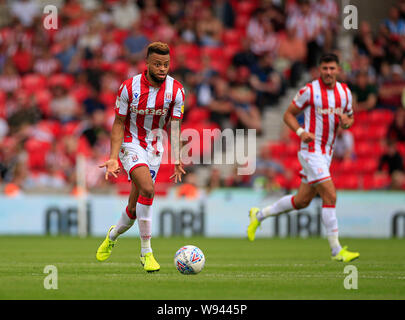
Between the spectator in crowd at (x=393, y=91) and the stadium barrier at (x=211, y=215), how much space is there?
3.14 meters

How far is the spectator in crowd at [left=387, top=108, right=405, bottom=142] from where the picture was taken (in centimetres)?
1825

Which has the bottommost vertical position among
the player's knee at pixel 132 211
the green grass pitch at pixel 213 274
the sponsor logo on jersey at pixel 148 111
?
the green grass pitch at pixel 213 274

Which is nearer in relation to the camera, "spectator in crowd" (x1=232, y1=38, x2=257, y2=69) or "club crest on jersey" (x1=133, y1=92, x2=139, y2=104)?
"club crest on jersey" (x1=133, y1=92, x2=139, y2=104)

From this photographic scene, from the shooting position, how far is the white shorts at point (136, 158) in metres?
8.90

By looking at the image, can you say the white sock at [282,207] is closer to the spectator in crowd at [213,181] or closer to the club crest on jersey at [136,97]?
the club crest on jersey at [136,97]

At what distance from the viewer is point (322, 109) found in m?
11.0

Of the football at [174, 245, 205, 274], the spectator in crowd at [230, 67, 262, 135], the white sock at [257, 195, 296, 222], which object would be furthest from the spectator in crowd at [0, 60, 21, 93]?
the football at [174, 245, 205, 274]

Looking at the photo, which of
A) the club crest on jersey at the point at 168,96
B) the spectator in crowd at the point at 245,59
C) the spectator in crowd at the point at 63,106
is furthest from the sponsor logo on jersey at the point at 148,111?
the spectator in crowd at the point at 245,59

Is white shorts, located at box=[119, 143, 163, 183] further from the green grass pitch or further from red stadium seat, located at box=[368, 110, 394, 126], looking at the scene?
red stadium seat, located at box=[368, 110, 394, 126]

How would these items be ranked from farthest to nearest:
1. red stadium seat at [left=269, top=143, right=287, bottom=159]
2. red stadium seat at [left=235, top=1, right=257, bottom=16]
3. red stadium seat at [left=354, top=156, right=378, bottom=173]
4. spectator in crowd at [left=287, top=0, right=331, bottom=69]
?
red stadium seat at [left=235, top=1, right=257, bottom=16], spectator in crowd at [left=287, top=0, right=331, bottom=69], red stadium seat at [left=269, top=143, right=287, bottom=159], red stadium seat at [left=354, top=156, right=378, bottom=173]

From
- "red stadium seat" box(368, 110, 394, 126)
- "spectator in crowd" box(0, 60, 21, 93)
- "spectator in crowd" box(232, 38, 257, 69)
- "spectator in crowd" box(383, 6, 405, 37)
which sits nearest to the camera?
"red stadium seat" box(368, 110, 394, 126)

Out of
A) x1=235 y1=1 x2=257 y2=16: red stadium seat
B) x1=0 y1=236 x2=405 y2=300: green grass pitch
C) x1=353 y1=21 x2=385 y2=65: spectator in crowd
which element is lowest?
x1=0 y1=236 x2=405 y2=300: green grass pitch

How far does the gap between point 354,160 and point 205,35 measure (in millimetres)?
6732
